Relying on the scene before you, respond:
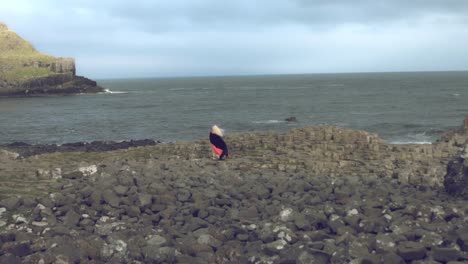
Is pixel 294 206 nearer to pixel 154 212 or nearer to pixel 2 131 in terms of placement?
pixel 154 212

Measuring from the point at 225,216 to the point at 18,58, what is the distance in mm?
129987

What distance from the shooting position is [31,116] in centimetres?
5931

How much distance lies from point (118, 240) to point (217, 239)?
171cm

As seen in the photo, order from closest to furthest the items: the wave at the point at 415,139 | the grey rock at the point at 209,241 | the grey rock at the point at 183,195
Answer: the grey rock at the point at 209,241, the grey rock at the point at 183,195, the wave at the point at 415,139

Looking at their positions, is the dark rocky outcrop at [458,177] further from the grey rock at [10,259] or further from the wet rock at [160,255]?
the grey rock at [10,259]

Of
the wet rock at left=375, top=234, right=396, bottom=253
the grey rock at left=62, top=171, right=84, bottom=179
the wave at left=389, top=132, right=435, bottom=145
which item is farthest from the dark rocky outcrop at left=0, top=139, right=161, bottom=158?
the wet rock at left=375, top=234, right=396, bottom=253

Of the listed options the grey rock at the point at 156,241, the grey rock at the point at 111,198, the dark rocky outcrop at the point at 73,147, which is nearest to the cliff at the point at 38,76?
the dark rocky outcrop at the point at 73,147

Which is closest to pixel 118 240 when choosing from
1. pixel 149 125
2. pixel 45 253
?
pixel 45 253

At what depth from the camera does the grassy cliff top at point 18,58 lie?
112562 millimetres

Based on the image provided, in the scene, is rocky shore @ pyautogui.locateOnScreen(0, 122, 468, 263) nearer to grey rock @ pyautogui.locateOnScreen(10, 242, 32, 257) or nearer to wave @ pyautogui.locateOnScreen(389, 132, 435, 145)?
grey rock @ pyautogui.locateOnScreen(10, 242, 32, 257)

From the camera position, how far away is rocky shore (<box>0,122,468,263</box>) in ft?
→ 23.8

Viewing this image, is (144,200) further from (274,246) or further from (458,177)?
(458,177)

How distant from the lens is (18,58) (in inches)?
4860

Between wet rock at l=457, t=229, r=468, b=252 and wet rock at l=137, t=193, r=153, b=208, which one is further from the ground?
wet rock at l=457, t=229, r=468, b=252
